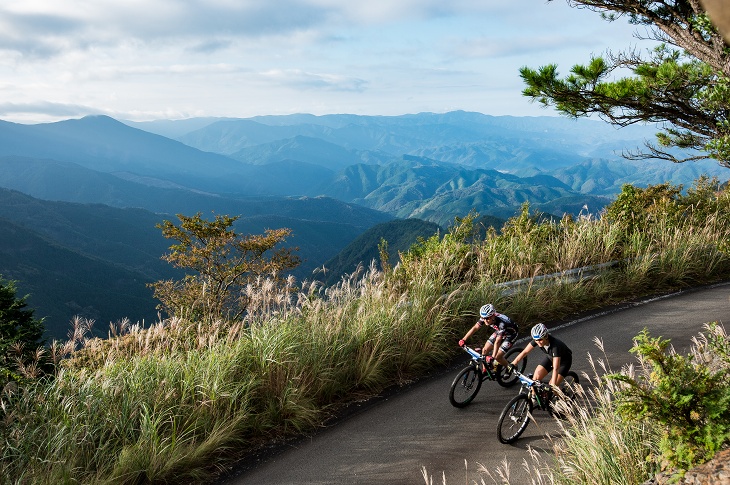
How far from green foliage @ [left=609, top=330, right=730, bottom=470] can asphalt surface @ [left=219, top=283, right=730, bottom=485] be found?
1.36 metres

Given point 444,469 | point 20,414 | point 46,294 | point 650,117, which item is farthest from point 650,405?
point 46,294

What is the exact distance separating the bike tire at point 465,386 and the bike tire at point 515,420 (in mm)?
713

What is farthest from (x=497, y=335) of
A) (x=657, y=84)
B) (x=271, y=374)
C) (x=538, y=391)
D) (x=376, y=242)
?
(x=376, y=242)

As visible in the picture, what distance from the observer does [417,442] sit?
528 cm

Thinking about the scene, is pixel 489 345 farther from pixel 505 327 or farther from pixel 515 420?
pixel 515 420

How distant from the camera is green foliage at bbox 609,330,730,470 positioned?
3.03m

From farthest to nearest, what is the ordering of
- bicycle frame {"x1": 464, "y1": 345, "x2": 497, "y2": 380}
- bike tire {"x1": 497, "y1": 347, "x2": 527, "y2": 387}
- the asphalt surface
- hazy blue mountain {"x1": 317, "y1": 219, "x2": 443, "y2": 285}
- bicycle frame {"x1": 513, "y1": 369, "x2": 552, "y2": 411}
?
hazy blue mountain {"x1": 317, "y1": 219, "x2": 443, "y2": 285}, bike tire {"x1": 497, "y1": 347, "x2": 527, "y2": 387}, bicycle frame {"x1": 464, "y1": 345, "x2": 497, "y2": 380}, bicycle frame {"x1": 513, "y1": 369, "x2": 552, "y2": 411}, the asphalt surface

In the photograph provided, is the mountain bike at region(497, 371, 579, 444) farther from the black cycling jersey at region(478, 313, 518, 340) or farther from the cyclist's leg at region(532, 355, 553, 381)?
the black cycling jersey at region(478, 313, 518, 340)

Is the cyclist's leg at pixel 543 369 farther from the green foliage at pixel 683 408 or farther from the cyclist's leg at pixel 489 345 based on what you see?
the green foliage at pixel 683 408

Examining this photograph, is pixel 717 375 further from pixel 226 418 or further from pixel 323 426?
pixel 226 418

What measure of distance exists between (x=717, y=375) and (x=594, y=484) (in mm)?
1085

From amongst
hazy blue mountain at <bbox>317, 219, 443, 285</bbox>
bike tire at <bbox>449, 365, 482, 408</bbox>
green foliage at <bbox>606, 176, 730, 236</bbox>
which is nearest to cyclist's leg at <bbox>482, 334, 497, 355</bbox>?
bike tire at <bbox>449, 365, 482, 408</bbox>

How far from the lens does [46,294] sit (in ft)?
446

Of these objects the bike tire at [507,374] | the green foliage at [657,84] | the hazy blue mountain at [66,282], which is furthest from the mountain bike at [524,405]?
the hazy blue mountain at [66,282]
